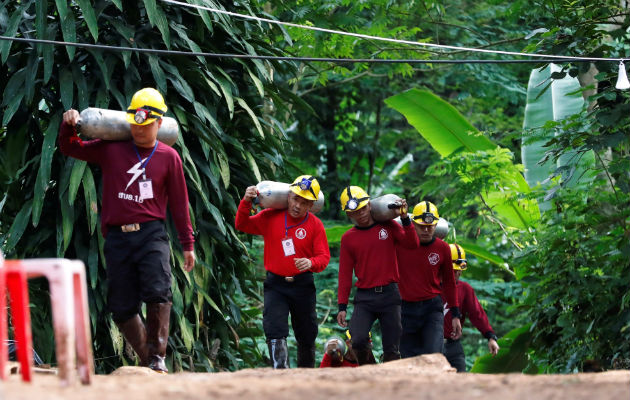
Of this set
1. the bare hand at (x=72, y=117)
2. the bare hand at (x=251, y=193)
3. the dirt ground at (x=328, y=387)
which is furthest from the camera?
the bare hand at (x=251, y=193)

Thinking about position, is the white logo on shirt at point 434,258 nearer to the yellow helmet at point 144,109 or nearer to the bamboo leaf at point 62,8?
the yellow helmet at point 144,109

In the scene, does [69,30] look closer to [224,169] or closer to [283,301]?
[224,169]

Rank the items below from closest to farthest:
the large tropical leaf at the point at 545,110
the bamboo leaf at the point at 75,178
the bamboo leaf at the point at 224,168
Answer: the bamboo leaf at the point at 75,178, the bamboo leaf at the point at 224,168, the large tropical leaf at the point at 545,110

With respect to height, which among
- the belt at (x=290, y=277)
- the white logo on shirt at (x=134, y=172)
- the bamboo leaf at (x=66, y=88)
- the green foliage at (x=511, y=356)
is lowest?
the green foliage at (x=511, y=356)

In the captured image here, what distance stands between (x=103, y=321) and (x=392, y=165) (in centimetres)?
1367

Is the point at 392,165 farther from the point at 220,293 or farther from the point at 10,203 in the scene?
the point at 10,203

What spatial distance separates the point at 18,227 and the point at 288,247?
2.53 m

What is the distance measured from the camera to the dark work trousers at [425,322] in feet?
32.1

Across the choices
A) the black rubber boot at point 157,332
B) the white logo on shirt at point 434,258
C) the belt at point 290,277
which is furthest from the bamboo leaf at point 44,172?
the white logo on shirt at point 434,258

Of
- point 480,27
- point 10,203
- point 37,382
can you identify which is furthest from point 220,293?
point 480,27

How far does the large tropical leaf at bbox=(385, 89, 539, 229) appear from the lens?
13.8 meters

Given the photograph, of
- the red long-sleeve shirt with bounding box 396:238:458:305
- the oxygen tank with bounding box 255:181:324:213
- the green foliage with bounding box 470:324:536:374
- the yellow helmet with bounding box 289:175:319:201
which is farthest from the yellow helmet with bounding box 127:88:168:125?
the green foliage with bounding box 470:324:536:374

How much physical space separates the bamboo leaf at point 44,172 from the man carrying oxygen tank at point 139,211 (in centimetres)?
169

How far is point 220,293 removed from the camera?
1077 cm
